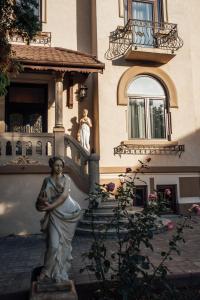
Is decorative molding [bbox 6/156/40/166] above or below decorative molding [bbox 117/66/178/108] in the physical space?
below

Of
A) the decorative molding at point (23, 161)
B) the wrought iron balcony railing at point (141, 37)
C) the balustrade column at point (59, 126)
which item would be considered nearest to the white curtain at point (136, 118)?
the wrought iron balcony railing at point (141, 37)

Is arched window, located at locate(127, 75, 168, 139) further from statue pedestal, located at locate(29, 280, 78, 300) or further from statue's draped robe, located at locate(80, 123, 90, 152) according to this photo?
statue pedestal, located at locate(29, 280, 78, 300)

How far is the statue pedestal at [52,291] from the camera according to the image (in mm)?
3541

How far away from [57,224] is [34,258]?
2775 mm

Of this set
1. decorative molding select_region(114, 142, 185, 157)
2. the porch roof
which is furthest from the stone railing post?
the porch roof

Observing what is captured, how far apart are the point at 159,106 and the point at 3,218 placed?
271 inches

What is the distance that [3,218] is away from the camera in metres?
8.71

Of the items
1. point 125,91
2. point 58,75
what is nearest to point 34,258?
point 58,75

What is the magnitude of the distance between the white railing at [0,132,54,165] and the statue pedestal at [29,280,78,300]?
5.61 metres

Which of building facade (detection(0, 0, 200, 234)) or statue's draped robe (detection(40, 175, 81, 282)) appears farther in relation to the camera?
building facade (detection(0, 0, 200, 234))

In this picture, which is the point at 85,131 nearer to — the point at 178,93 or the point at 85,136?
the point at 85,136

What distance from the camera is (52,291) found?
363 centimetres

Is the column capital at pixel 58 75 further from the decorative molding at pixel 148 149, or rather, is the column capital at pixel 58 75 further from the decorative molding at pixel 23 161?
the decorative molding at pixel 148 149

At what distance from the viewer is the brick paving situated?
463 cm
